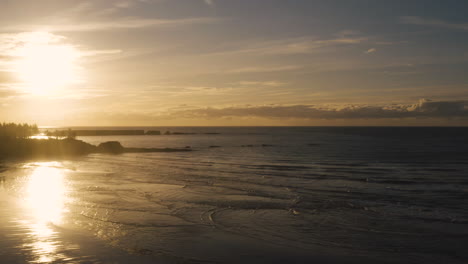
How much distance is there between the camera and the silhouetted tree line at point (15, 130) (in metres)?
60.2

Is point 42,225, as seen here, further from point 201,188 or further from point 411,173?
point 411,173

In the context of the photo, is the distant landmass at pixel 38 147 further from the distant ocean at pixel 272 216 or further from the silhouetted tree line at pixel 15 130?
the distant ocean at pixel 272 216

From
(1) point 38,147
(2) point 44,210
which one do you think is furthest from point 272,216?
(1) point 38,147

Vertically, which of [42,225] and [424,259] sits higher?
[42,225]

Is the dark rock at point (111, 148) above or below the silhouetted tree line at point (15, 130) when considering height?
below

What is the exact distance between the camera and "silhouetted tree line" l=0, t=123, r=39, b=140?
60250 mm

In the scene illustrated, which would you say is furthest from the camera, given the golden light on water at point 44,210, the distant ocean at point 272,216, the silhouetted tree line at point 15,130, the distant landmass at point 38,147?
the silhouetted tree line at point 15,130

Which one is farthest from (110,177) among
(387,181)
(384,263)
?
(384,263)

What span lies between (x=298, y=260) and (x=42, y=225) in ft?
35.6

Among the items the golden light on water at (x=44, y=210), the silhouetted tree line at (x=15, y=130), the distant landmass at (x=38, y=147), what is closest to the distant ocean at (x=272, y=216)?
the golden light on water at (x=44, y=210)

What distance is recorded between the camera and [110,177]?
1286 inches

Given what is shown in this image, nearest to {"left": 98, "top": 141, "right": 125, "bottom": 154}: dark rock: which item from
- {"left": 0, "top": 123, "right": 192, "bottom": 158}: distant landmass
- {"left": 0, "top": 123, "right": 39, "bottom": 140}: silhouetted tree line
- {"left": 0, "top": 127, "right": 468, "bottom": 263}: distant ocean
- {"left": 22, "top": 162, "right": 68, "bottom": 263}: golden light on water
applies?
{"left": 0, "top": 123, "right": 192, "bottom": 158}: distant landmass

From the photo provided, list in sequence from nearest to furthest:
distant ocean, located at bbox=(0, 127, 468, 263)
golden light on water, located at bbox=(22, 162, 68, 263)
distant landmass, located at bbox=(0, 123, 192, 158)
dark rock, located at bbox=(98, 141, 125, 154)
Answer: golden light on water, located at bbox=(22, 162, 68, 263) → distant ocean, located at bbox=(0, 127, 468, 263) → distant landmass, located at bbox=(0, 123, 192, 158) → dark rock, located at bbox=(98, 141, 125, 154)

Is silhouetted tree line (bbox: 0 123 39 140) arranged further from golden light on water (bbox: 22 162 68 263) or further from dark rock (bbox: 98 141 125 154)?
golden light on water (bbox: 22 162 68 263)
